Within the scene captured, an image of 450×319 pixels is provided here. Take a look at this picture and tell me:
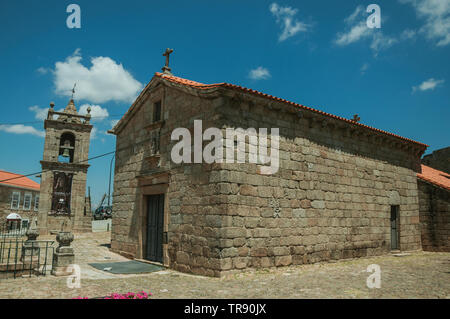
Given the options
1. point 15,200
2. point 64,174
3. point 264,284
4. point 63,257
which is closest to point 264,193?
point 264,284

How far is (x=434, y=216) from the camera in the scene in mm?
13719

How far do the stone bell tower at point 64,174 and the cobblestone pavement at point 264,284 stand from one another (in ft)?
46.4

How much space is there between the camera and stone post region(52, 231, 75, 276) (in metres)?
7.46

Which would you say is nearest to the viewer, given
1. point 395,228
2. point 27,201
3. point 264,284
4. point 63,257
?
point 264,284

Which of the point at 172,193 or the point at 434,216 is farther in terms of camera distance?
the point at 434,216

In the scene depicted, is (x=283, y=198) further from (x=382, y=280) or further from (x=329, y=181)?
(x=382, y=280)

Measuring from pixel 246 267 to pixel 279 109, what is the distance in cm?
444

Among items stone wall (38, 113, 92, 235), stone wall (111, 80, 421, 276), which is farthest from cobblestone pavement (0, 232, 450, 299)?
stone wall (38, 113, 92, 235)

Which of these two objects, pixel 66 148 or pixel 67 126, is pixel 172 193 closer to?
pixel 66 148

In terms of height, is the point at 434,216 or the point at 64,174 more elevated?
the point at 64,174

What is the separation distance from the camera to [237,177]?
791cm

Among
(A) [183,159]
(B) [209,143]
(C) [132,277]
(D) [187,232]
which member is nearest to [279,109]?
(B) [209,143]

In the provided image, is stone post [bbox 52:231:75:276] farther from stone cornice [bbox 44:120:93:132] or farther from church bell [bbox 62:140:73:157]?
stone cornice [bbox 44:120:93:132]

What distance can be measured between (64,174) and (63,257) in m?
16.1
